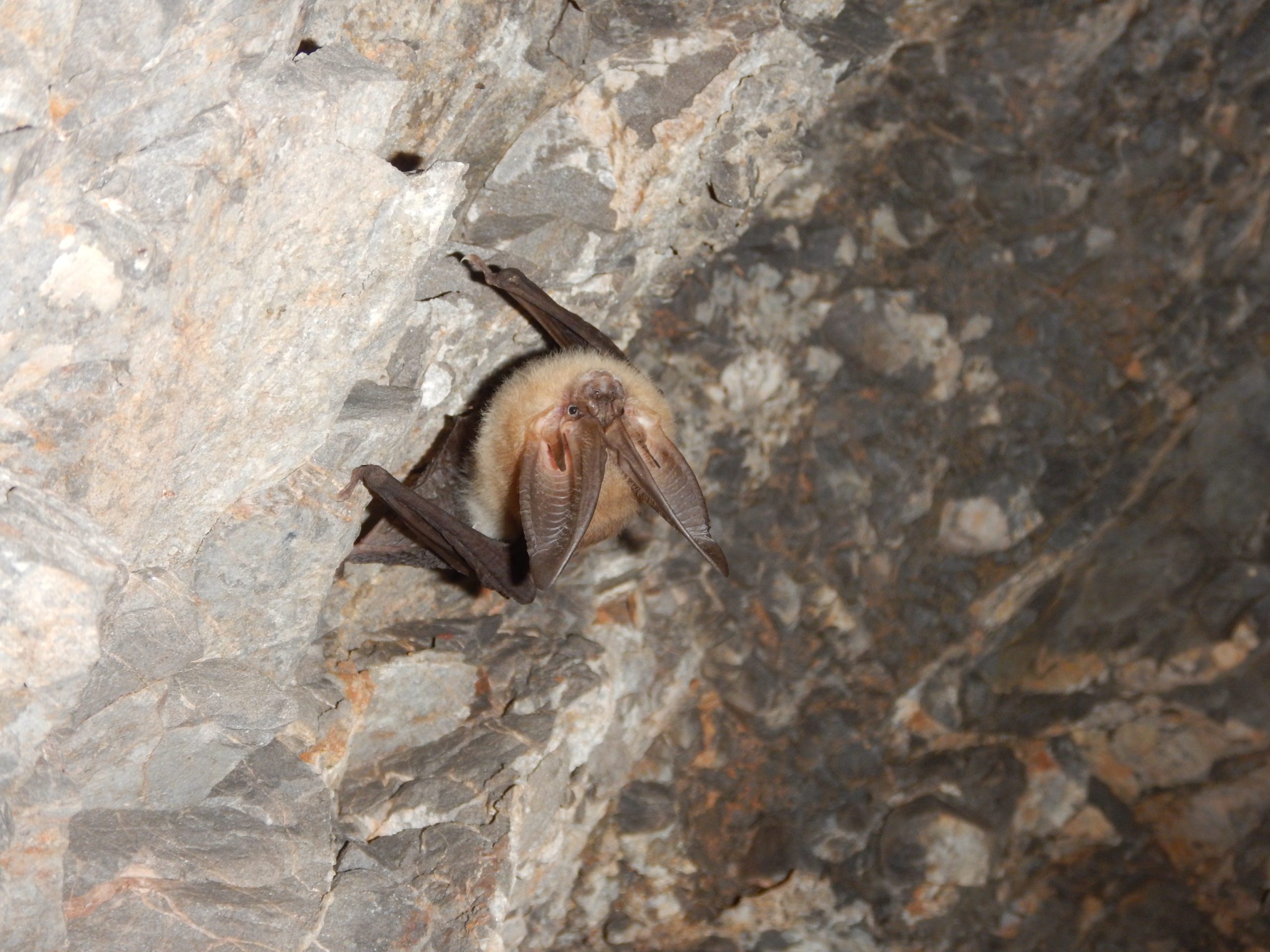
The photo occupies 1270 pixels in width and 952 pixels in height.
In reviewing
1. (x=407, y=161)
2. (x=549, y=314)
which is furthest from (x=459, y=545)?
(x=407, y=161)

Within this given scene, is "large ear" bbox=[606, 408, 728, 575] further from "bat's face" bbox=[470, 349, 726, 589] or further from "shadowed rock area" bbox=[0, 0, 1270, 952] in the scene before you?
"shadowed rock area" bbox=[0, 0, 1270, 952]

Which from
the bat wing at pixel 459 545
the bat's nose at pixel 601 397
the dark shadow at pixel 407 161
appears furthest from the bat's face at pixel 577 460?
the dark shadow at pixel 407 161

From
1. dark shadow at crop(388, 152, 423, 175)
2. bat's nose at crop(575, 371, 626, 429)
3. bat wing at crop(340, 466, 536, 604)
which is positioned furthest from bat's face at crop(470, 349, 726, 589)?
dark shadow at crop(388, 152, 423, 175)

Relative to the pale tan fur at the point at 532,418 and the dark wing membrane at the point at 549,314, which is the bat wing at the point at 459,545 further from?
the dark wing membrane at the point at 549,314

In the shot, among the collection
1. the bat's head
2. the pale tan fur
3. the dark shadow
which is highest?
the dark shadow

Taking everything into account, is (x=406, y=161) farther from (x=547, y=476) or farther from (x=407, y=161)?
(x=547, y=476)

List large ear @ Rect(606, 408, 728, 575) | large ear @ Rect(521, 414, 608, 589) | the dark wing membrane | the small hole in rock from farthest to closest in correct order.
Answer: the dark wing membrane < large ear @ Rect(606, 408, 728, 575) < large ear @ Rect(521, 414, 608, 589) < the small hole in rock

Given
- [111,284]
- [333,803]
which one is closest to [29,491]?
[111,284]
